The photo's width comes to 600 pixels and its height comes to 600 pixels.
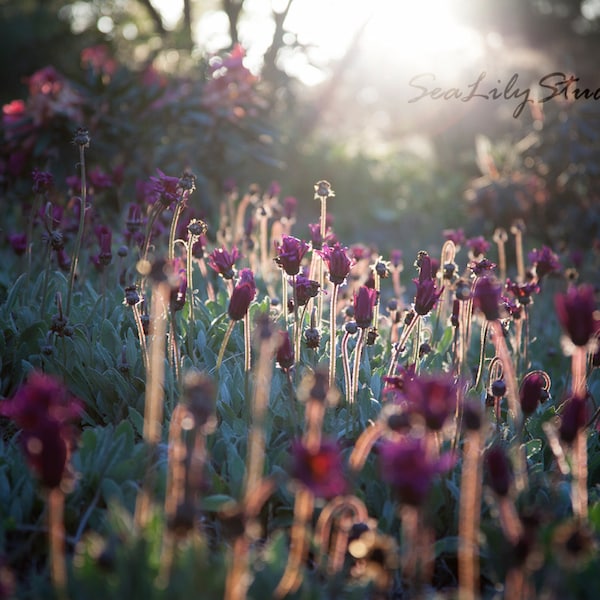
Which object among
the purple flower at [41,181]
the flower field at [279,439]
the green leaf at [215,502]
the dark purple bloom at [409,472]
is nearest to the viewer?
the dark purple bloom at [409,472]

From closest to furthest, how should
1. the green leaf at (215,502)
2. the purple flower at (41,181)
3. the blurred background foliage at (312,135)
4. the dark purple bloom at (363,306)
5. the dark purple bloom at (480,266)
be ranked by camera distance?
the green leaf at (215,502) → the dark purple bloom at (363,306) → the dark purple bloom at (480,266) → the purple flower at (41,181) → the blurred background foliage at (312,135)

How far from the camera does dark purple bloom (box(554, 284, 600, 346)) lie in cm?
141

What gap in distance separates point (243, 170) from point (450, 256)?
4081mm

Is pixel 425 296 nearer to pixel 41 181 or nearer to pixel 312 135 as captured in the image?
→ pixel 41 181

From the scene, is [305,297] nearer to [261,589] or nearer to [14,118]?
Answer: [261,589]

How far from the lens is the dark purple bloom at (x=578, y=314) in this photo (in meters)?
1.41

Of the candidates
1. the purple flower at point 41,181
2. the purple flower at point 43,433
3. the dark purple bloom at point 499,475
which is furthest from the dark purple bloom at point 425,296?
the purple flower at point 41,181

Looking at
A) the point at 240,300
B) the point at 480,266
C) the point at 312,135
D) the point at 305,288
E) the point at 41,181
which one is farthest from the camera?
the point at 312,135

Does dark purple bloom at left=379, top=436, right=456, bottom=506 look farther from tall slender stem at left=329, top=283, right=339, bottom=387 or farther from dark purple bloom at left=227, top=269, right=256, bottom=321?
tall slender stem at left=329, top=283, right=339, bottom=387

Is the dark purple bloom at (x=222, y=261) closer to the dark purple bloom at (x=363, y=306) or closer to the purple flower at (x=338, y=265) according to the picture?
the purple flower at (x=338, y=265)

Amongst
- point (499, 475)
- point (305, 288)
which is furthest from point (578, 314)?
point (305, 288)

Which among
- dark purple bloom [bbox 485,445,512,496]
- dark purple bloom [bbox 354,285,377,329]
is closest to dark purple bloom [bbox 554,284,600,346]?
dark purple bloom [bbox 485,445,512,496]

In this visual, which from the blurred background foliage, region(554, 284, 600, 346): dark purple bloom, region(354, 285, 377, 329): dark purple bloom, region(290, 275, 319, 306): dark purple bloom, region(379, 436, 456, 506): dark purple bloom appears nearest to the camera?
region(379, 436, 456, 506): dark purple bloom

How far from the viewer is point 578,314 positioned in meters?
1.42
